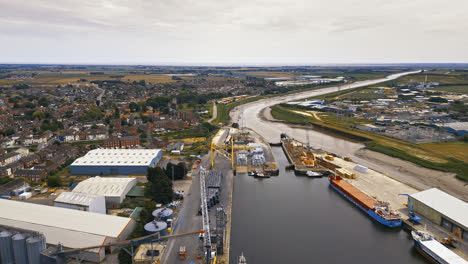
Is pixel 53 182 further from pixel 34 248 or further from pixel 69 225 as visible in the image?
pixel 34 248

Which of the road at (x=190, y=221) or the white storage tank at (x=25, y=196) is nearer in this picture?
the road at (x=190, y=221)

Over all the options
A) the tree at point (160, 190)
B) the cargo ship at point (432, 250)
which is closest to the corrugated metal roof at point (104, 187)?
the tree at point (160, 190)

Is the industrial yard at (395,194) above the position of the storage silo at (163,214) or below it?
below

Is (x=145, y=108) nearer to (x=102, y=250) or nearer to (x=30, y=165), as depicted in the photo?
(x=30, y=165)

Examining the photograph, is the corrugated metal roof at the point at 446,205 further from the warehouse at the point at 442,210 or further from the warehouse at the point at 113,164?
the warehouse at the point at 113,164

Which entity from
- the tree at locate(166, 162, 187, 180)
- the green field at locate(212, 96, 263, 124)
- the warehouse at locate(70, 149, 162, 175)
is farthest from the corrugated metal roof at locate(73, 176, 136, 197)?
the green field at locate(212, 96, 263, 124)

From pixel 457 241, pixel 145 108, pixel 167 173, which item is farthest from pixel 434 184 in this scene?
pixel 145 108
